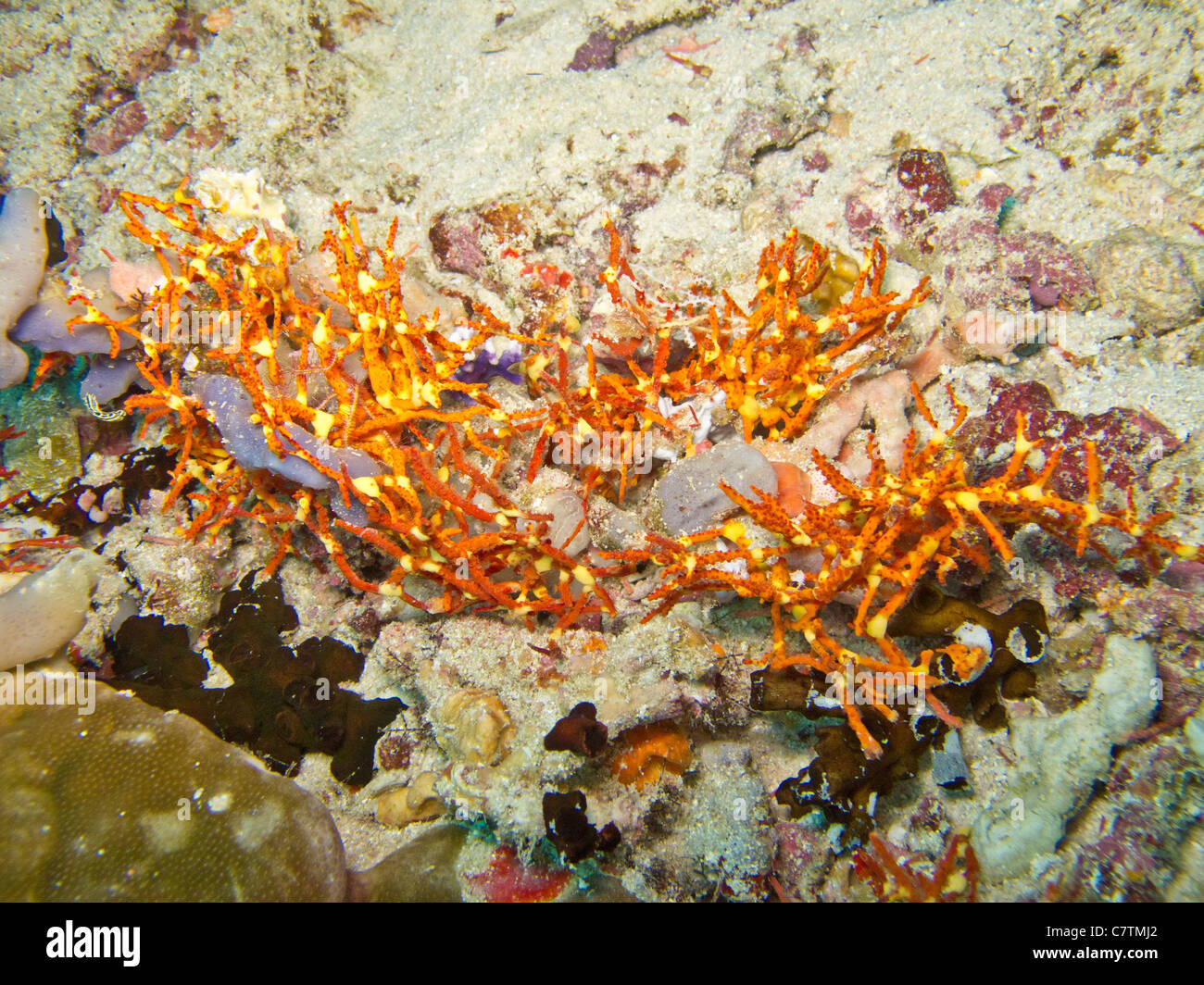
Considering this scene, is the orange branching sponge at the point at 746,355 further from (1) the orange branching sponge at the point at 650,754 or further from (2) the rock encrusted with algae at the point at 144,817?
(2) the rock encrusted with algae at the point at 144,817

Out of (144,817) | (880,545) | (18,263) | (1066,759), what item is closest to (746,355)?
(880,545)

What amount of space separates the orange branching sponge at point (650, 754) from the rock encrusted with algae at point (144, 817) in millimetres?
1894

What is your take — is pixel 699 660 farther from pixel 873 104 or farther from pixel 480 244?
pixel 873 104

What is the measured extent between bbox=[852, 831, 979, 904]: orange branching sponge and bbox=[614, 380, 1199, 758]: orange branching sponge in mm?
778

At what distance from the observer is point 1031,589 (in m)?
3.14

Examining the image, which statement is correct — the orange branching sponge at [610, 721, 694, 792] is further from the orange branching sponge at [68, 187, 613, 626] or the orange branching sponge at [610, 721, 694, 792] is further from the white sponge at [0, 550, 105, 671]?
the white sponge at [0, 550, 105, 671]

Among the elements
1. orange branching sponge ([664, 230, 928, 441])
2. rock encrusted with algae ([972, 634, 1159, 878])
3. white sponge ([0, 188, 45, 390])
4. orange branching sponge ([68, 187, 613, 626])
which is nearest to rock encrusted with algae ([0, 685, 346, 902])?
orange branching sponge ([68, 187, 613, 626])

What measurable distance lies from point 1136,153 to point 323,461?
6.04 meters

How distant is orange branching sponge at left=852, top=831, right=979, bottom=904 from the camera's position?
2959 millimetres

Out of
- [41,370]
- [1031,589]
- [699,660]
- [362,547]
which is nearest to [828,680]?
[699,660]

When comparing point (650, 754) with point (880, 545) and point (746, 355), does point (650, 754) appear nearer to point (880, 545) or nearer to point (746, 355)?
point (880, 545)

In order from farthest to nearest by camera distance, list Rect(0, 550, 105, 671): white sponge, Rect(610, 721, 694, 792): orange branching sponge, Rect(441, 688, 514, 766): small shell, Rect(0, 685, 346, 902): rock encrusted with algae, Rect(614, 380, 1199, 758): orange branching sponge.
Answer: Rect(0, 550, 105, 671): white sponge → Rect(610, 721, 694, 792): orange branching sponge → Rect(441, 688, 514, 766): small shell → Rect(0, 685, 346, 902): rock encrusted with algae → Rect(614, 380, 1199, 758): orange branching sponge

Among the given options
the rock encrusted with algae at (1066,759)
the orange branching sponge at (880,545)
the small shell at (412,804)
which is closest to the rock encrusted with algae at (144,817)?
the small shell at (412,804)

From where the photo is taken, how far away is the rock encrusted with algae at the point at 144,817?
9.32 ft
